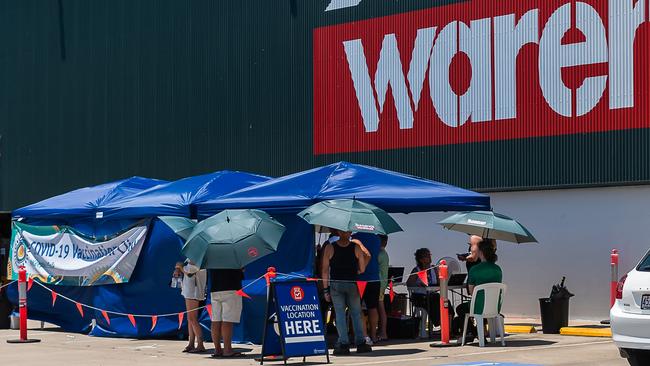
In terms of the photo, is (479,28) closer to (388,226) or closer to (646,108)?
(646,108)

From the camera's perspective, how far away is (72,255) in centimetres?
2281

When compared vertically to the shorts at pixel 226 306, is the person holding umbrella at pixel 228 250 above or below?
above

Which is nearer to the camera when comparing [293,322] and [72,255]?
[293,322]

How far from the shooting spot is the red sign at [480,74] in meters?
22.9

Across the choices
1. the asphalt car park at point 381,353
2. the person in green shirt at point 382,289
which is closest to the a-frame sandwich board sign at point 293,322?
the asphalt car park at point 381,353

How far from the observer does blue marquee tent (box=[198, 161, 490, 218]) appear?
1862cm

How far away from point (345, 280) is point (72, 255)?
7893 mm

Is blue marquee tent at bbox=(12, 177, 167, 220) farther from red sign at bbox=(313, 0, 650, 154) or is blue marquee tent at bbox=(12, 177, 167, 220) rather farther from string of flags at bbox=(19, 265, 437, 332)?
red sign at bbox=(313, 0, 650, 154)

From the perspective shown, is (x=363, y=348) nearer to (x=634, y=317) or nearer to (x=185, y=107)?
(x=634, y=317)

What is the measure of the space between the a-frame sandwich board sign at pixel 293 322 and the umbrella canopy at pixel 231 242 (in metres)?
0.55

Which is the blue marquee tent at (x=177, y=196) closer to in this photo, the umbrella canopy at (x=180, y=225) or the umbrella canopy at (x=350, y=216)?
the umbrella canopy at (x=180, y=225)

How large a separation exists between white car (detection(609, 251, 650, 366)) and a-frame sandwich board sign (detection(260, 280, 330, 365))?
4342mm

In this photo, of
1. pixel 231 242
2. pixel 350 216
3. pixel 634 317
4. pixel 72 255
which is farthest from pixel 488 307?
pixel 72 255

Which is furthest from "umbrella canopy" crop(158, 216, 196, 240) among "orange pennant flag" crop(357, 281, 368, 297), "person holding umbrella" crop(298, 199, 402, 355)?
"orange pennant flag" crop(357, 281, 368, 297)
